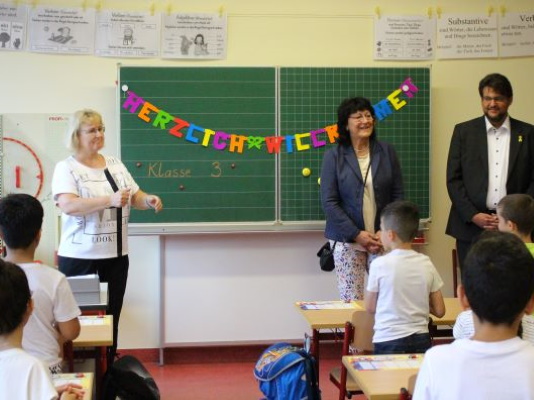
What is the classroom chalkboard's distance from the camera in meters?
4.62

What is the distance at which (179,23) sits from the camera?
4.68 metres

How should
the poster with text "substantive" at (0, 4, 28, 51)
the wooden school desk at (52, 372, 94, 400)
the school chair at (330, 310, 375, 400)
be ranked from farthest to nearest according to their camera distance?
the poster with text "substantive" at (0, 4, 28, 51) → the school chair at (330, 310, 375, 400) → the wooden school desk at (52, 372, 94, 400)

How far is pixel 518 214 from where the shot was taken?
2.94 metres

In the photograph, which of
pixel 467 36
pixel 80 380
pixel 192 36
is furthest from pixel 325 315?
pixel 467 36

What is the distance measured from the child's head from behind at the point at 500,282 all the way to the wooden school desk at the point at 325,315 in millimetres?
1473

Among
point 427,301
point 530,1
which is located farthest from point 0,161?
point 530,1

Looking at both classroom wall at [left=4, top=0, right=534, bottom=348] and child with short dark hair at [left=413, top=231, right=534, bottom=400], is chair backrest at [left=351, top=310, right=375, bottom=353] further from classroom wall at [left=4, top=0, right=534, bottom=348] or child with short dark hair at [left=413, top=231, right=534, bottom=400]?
classroom wall at [left=4, top=0, right=534, bottom=348]

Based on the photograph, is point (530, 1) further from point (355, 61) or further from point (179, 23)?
point (179, 23)

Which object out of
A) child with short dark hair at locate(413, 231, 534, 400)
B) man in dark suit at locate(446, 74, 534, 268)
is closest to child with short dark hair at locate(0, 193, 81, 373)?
child with short dark hair at locate(413, 231, 534, 400)

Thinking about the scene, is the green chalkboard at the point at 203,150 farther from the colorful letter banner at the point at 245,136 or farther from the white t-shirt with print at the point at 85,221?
the white t-shirt with print at the point at 85,221

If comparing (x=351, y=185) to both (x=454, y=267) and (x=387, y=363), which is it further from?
(x=387, y=363)

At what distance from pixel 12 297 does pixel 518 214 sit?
2.16 metres

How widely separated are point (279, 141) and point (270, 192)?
0.37 m

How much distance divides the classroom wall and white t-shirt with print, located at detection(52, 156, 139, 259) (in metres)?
1.18
